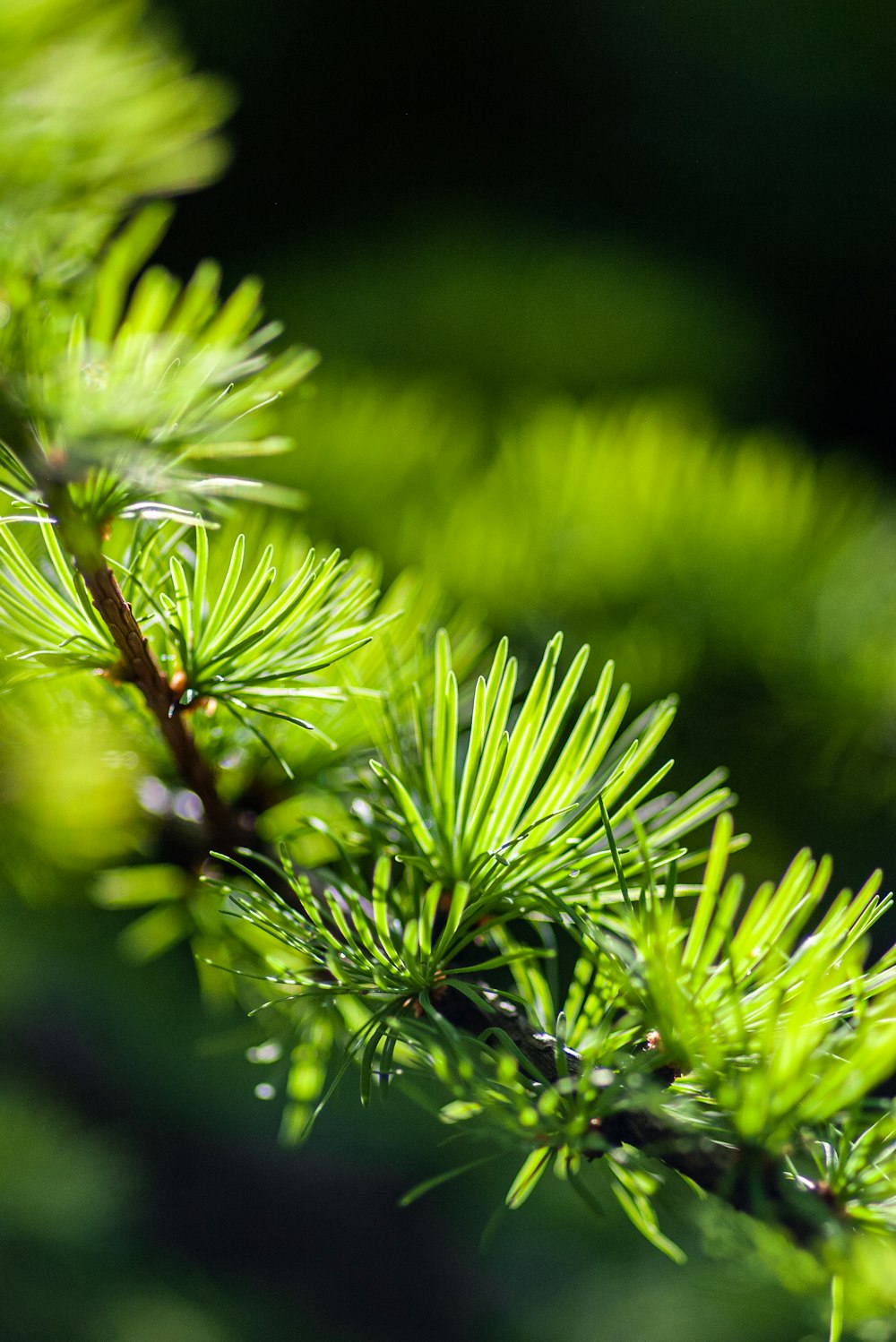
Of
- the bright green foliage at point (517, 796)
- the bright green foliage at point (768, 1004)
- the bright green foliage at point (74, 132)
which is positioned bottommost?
the bright green foliage at point (768, 1004)

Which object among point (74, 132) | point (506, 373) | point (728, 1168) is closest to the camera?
point (728, 1168)

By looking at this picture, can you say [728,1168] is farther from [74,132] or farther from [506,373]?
[506,373]

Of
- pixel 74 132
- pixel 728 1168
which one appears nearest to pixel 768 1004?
pixel 728 1168

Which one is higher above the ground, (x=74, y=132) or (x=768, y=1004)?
(x=74, y=132)

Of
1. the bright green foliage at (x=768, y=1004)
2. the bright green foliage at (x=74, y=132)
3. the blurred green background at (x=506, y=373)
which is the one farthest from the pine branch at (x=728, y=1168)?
the blurred green background at (x=506, y=373)

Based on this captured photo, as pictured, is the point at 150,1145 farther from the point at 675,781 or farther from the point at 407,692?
the point at 407,692

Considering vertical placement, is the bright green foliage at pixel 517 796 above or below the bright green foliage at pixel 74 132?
below

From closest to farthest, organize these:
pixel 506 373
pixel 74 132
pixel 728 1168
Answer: pixel 728 1168 → pixel 74 132 → pixel 506 373

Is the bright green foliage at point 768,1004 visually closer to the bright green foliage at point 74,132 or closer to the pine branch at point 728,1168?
the pine branch at point 728,1168

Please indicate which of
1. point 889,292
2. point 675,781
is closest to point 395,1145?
point 675,781
